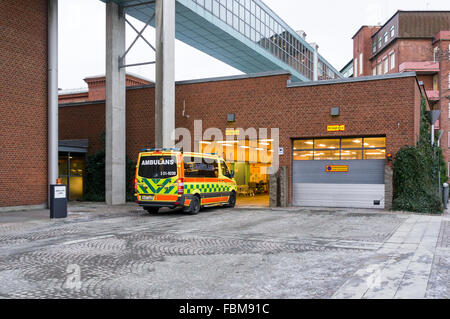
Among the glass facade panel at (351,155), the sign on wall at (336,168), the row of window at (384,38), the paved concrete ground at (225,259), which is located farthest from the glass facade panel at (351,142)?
the row of window at (384,38)

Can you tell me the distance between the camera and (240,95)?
2059 cm

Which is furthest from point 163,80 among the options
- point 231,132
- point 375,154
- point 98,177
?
point 375,154

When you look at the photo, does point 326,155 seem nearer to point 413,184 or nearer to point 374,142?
point 374,142

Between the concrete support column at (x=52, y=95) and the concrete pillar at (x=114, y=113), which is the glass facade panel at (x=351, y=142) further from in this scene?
the concrete support column at (x=52, y=95)

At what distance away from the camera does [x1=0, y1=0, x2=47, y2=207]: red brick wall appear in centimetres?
1638

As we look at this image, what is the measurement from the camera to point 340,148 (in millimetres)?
18828

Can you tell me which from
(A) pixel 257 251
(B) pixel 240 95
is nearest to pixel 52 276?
(A) pixel 257 251

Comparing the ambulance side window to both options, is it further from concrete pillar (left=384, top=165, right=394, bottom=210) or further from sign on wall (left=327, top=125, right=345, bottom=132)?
concrete pillar (left=384, top=165, right=394, bottom=210)

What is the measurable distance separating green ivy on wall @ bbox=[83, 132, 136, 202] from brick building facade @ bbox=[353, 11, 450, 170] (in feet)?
105

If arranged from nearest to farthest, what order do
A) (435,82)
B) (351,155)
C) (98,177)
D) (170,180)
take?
(170,180) < (351,155) < (98,177) < (435,82)

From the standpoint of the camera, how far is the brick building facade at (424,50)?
138ft

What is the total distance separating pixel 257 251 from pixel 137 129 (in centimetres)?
1597

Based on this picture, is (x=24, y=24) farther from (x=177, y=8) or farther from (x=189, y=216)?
(x=189, y=216)

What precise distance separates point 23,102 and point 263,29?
21628 mm
